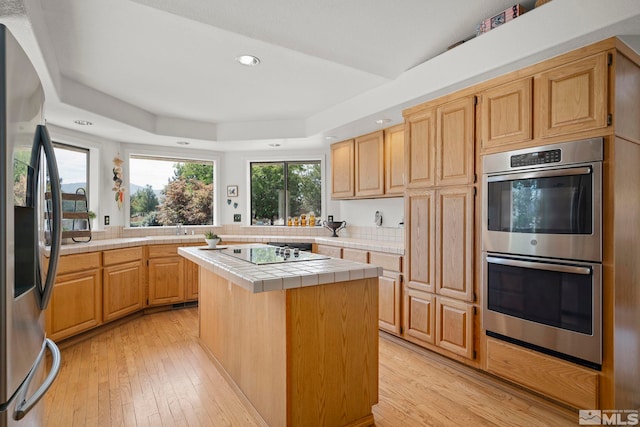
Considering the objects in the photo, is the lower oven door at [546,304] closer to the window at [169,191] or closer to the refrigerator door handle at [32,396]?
the refrigerator door handle at [32,396]

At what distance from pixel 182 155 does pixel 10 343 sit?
4.53 m

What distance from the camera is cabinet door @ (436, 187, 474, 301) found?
2631mm

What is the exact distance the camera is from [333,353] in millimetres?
1920

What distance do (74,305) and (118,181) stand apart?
181cm

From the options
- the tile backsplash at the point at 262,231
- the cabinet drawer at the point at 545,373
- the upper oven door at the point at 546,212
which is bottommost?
the cabinet drawer at the point at 545,373

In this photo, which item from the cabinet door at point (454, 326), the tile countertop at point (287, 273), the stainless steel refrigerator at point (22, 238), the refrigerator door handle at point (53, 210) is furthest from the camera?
the cabinet door at point (454, 326)

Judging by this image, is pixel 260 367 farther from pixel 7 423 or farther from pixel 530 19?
pixel 530 19

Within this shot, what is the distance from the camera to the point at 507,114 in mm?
2359

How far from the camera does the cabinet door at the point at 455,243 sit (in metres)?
2.63

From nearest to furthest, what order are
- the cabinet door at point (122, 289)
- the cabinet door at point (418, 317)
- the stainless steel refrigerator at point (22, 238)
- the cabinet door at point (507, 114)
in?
the stainless steel refrigerator at point (22, 238)
the cabinet door at point (507, 114)
the cabinet door at point (418, 317)
the cabinet door at point (122, 289)

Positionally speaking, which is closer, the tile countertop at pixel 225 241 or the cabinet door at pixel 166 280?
the tile countertop at pixel 225 241

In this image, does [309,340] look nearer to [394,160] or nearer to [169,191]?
[394,160]

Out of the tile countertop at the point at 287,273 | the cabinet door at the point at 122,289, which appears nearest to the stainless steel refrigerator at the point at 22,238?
the tile countertop at the point at 287,273

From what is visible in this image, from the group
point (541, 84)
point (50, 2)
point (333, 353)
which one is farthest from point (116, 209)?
point (541, 84)
